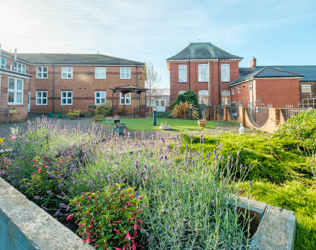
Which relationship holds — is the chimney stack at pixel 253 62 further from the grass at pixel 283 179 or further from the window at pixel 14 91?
the grass at pixel 283 179

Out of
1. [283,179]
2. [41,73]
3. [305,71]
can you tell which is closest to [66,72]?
[41,73]

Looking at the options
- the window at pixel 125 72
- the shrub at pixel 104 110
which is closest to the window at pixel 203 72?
the window at pixel 125 72

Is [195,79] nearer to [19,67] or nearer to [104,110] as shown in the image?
[104,110]

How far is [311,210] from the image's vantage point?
2.24 meters

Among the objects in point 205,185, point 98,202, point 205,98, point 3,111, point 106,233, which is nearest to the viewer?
point 106,233

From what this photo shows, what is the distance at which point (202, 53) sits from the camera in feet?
87.3

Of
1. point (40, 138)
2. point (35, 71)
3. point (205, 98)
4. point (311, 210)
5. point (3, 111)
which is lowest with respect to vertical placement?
point (311, 210)

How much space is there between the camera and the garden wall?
53.3 inches

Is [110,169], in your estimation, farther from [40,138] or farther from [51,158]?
[40,138]

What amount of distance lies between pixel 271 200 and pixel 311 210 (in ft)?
1.24

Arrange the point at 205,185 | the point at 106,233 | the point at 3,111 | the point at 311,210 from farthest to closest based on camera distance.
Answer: the point at 3,111 → the point at 311,210 → the point at 205,185 → the point at 106,233

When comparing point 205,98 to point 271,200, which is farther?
point 205,98

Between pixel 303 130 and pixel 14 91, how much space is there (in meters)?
17.1

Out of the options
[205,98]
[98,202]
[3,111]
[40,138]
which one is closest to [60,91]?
[3,111]
